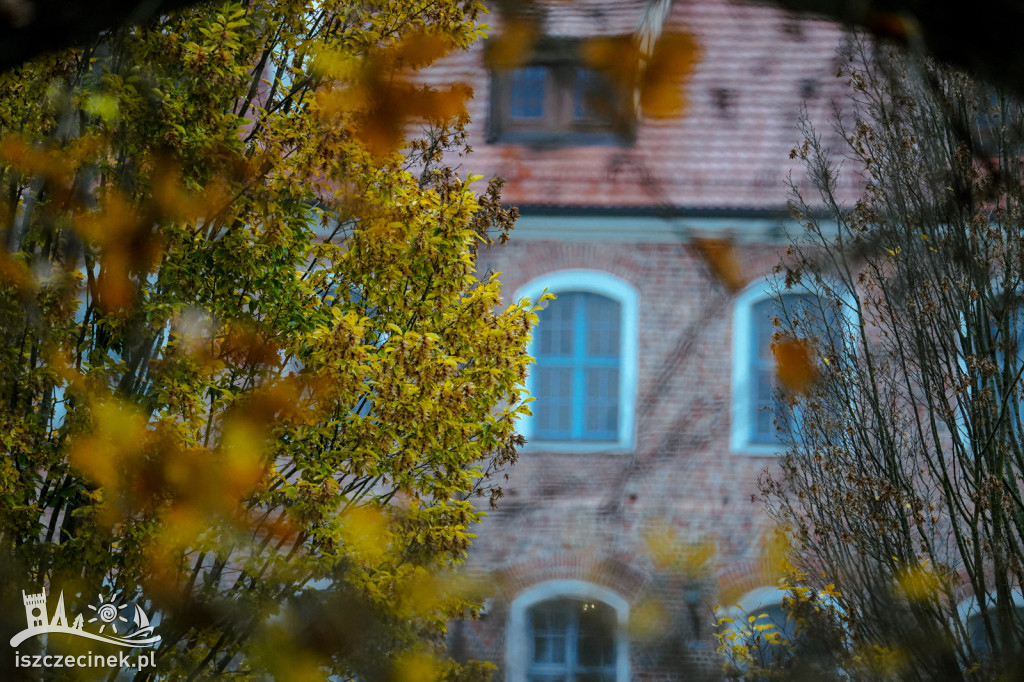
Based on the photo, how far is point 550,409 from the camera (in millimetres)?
10656

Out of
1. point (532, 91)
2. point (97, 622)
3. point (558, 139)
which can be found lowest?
point (97, 622)

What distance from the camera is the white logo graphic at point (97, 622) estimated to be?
467cm

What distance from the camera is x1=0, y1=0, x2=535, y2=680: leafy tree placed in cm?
498

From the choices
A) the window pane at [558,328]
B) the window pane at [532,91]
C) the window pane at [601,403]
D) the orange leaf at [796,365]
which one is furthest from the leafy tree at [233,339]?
the window pane at [558,328]

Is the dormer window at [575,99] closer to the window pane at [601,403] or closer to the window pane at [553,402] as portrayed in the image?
the window pane at [601,403]

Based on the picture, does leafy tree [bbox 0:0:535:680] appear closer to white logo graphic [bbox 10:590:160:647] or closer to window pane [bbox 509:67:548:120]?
white logo graphic [bbox 10:590:160:647]

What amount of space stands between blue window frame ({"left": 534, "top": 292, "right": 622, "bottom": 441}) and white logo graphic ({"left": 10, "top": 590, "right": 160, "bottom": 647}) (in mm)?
5822

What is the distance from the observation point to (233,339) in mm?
5328

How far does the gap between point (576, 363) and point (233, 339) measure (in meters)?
5.84

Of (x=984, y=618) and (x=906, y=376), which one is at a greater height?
(x=906, y=376)

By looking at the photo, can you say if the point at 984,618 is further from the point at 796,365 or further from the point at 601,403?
the point at 601,403

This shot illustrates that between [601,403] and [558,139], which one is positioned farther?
[601,403]

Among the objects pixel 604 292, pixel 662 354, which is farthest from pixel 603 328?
pixel 662 354

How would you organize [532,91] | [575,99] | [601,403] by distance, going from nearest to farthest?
[575,99]
[532,91]
[601,403]
